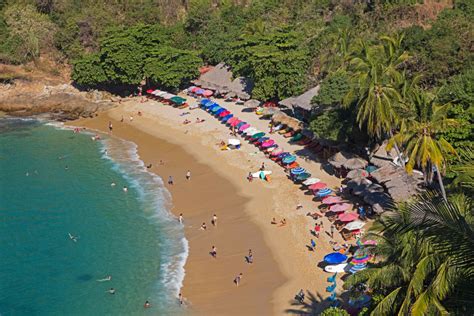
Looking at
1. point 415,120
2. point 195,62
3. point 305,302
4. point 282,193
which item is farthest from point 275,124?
point 305,302

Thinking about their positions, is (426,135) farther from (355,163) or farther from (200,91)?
(200,91)

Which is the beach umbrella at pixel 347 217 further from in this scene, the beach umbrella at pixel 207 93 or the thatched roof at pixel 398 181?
the beach umbrella at pixel 207 93

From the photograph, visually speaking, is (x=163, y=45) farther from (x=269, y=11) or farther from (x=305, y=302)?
(x=305, y=302)

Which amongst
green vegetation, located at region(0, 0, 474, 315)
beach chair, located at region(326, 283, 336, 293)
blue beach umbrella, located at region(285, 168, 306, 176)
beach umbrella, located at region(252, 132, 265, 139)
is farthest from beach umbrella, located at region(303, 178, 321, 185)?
beach chair, located at region(326, 283, 336, 293)

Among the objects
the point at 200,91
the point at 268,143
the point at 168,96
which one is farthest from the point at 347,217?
the point at 168,96

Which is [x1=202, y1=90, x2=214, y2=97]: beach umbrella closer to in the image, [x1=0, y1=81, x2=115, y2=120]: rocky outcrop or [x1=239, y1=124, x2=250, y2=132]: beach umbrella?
[x1=0, y1=81, x2=115, y2=120]: rocky outcrop
